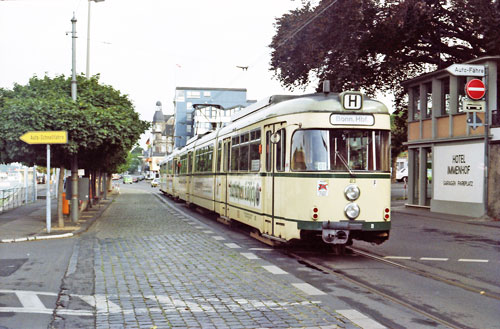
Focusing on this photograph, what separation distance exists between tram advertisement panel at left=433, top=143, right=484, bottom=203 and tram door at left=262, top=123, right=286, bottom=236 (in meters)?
13.7

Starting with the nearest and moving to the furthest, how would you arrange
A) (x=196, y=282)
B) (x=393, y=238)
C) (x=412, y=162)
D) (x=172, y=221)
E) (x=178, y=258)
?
(x=196, y=282) < (x=178, y=258) < (x=393, y=238) < (x=172, y=221) < (x=412, y=162)

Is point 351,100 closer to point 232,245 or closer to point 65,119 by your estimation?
point 232,245

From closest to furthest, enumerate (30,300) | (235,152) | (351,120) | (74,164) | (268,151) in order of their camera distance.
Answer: (30,300) → (351,120) → (268,151) → (235,152) → (74,164)

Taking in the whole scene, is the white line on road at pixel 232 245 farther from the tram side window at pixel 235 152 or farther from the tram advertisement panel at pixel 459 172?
the tram advertisement panel at pixel 459 172

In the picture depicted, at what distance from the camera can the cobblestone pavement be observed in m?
6.51

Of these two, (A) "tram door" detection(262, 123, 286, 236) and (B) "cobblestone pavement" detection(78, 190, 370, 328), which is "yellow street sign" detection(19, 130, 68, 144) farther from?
(A) "tram door" detection(262, 123, 286, 236)

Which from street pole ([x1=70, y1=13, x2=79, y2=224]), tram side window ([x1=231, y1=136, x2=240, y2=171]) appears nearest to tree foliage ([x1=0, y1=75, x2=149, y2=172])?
street pole ([x1=70, y1=13, x2=79, y2=224])

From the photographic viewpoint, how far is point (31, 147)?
59.7 ft

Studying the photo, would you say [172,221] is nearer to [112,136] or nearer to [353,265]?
[112,136]

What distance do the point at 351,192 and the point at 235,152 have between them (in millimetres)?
5701

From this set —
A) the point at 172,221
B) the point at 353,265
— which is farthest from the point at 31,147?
the point at 353,265

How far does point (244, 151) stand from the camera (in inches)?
587

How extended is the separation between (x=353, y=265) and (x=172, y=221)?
1156 cm

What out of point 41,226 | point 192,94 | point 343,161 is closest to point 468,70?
point 343,161
